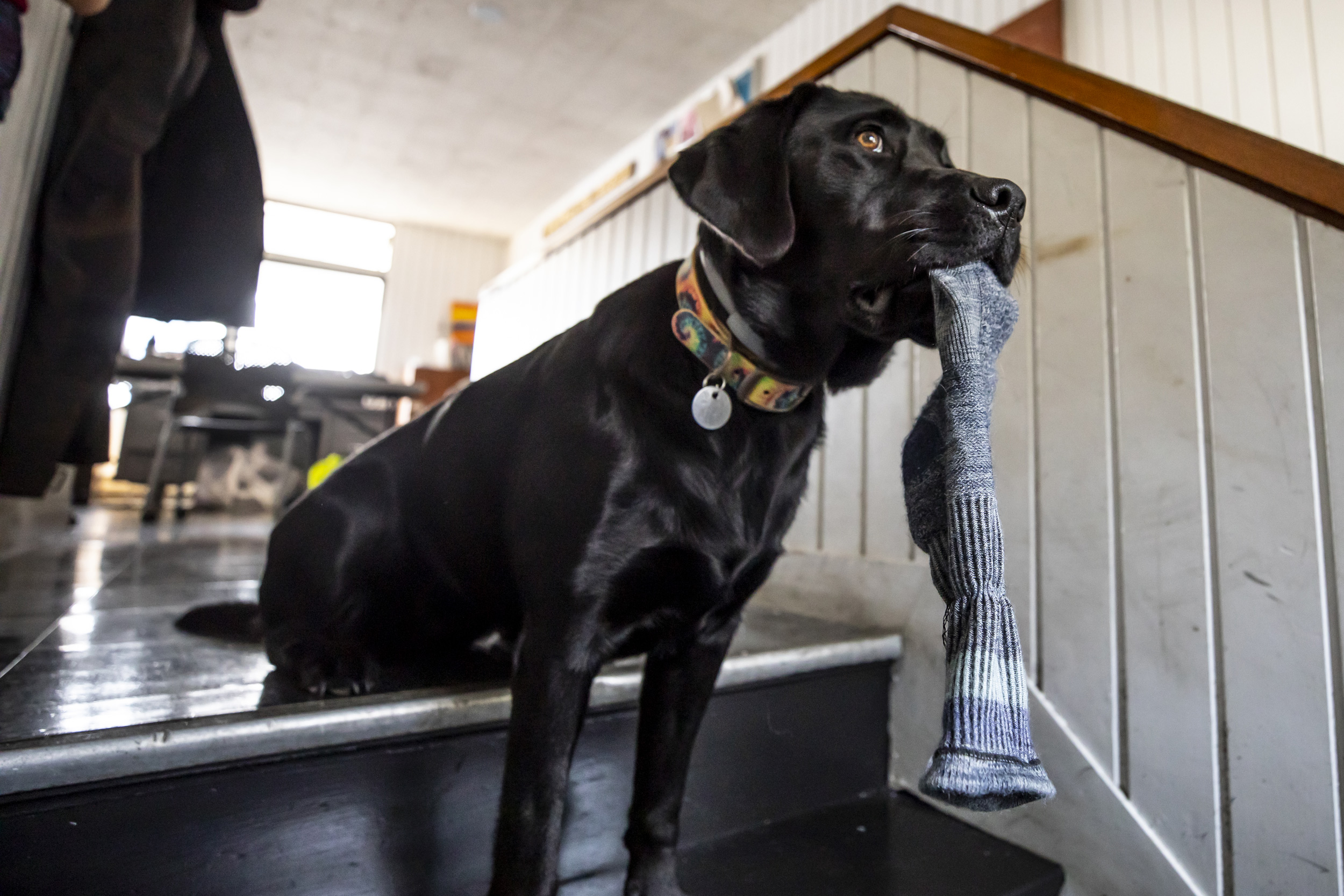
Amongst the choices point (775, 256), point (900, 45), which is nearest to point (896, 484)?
point (775, 256)

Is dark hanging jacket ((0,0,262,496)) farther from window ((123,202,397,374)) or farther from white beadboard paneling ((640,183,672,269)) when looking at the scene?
window ((123,202,397,374))

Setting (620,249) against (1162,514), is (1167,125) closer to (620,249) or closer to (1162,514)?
(1162,514)

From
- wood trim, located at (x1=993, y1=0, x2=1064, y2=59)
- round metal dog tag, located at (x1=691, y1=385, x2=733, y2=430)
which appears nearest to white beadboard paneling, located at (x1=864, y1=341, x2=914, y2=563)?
round metal dog tag, located at (x1=691, y1=385, x2=733, y2=430)

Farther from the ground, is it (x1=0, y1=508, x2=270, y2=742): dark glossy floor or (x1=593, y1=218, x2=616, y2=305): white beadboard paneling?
(x1=593, y1=218, x2=616, y2=305): white beadboard paneling

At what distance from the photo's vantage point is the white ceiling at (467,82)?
4.26 m

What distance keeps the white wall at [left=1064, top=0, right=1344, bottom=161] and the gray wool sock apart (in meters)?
1.57

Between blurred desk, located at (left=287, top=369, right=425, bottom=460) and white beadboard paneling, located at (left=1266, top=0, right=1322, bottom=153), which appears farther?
blurred desk, located at (left=287, top=369, right=425, bottom=460)

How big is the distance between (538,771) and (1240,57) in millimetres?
2245

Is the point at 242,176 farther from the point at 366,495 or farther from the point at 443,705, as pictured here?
the point at 443,705

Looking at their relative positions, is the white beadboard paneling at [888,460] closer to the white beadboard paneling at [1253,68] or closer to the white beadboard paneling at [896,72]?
the white beadboard paneling at [896,72]

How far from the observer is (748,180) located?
0.77 metres

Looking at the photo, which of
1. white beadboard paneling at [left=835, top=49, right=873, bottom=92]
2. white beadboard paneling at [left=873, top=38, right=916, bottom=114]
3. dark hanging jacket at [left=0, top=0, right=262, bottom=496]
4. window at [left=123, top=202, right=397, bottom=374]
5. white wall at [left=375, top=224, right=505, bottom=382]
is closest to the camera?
dark hanging jacket at [left=0, top=0, right=262, bottom=496]

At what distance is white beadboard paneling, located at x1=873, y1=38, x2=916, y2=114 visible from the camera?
1541 millimetres

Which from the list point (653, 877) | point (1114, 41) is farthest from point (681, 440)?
point (1114, 41)
